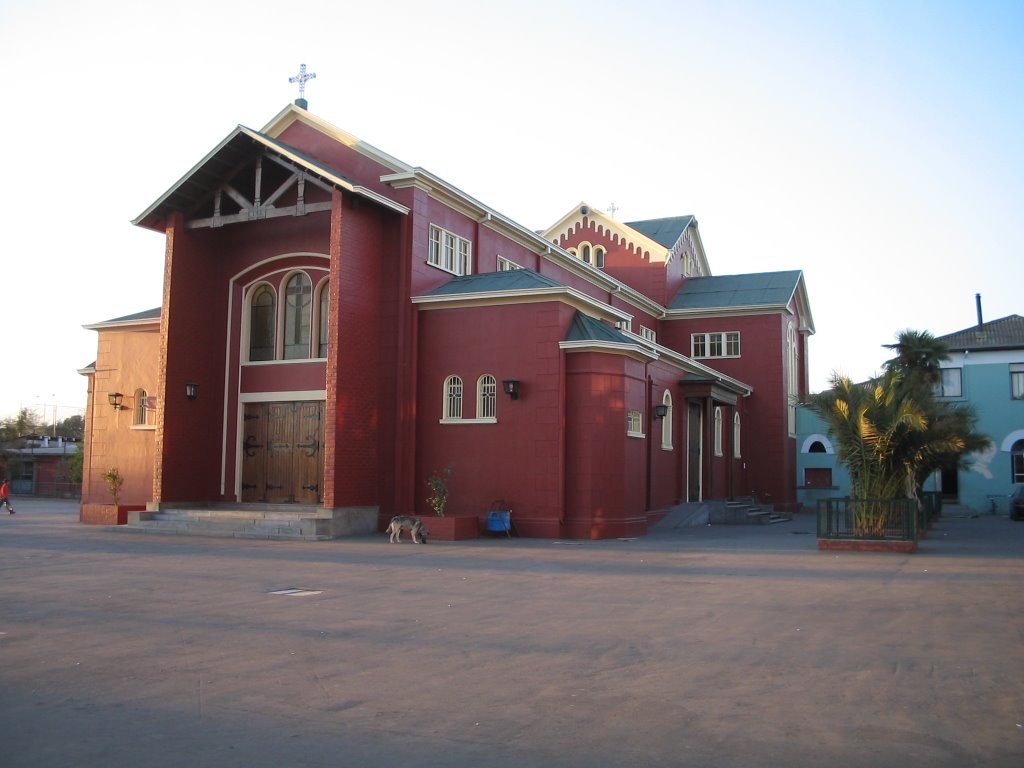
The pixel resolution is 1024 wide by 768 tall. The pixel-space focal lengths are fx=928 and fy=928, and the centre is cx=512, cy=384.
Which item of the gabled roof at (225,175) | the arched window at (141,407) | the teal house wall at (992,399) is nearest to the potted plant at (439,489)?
the gabled roof at (225,175)

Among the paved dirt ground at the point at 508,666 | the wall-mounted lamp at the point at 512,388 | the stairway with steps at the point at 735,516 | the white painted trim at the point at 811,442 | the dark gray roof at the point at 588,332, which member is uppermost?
the dark gray roof at the point at 588,332

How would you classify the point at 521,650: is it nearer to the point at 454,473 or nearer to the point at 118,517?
the point at 454,473

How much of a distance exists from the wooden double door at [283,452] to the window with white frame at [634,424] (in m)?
7.84

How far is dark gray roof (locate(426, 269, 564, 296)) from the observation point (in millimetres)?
22641

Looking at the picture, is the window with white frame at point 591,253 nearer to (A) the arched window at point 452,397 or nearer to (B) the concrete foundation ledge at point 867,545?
(A) the arched window at point 452,397

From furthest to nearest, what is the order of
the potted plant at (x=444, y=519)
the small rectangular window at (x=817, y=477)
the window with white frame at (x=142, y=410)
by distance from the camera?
the small rectangular window at (x=817, y=477)
the window with white frame at (x=142, y=410)
the potted plant at (x=444, y=519)

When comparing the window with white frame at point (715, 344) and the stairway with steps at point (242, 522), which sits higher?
the window with white frame at point (715, 344)

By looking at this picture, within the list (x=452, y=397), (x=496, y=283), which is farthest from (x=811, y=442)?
(x=452, y=397)

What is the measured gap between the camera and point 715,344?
38750 millimetres

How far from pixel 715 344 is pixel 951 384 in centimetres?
1281

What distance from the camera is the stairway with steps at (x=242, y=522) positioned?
2086cm

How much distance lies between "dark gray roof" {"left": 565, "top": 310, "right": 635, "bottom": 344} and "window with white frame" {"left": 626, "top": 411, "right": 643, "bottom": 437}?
1973 millimetres

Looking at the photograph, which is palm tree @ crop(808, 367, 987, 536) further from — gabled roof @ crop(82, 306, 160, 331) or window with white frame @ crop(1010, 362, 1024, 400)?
window with white frame @ crop(1010, 362, 1024, 400)

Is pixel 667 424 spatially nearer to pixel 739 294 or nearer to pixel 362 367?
pixel 362 367
